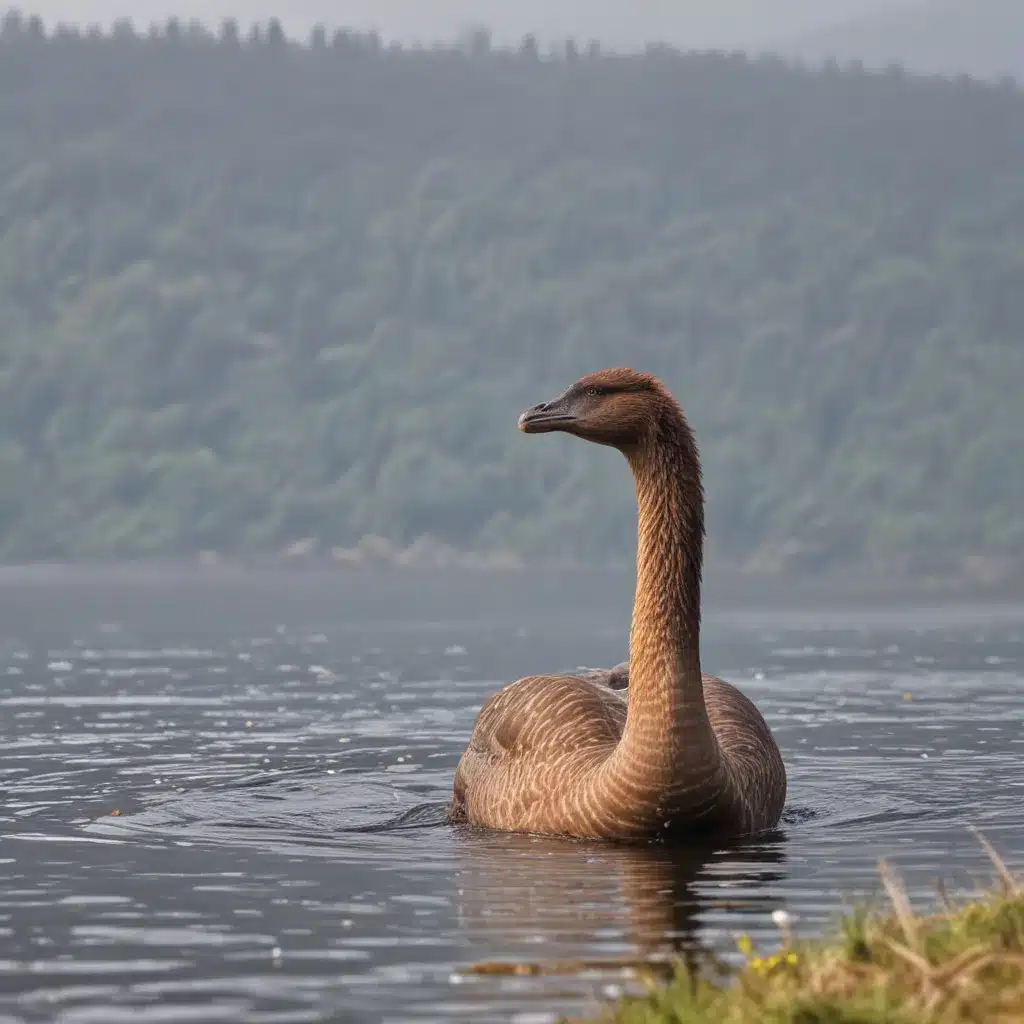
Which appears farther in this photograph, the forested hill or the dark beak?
the forested hill

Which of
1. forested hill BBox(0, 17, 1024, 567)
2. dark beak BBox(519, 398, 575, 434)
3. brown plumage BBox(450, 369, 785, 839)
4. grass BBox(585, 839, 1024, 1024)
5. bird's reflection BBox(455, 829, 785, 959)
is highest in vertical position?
forested hill BBox(0, 17, 1024, 567)

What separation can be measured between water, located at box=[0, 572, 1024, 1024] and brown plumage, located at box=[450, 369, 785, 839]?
27 centimetres

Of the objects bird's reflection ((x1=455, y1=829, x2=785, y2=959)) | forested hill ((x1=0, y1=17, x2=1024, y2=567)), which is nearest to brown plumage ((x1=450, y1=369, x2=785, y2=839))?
bird's reflection ((x1=455, y1=829, x2=785, y2=959))

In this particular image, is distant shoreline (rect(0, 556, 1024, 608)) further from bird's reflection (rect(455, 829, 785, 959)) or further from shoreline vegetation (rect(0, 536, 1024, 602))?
bird's reflection (rect(455, 829, 785, 959))

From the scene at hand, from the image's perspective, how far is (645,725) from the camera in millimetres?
14289

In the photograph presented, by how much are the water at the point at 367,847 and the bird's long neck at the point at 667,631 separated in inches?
21.5

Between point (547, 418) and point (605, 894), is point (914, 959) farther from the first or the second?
point (547, 418)

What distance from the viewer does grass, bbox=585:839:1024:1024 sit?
8250mm

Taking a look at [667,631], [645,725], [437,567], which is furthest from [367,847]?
[437,567]

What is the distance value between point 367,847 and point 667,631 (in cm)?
239

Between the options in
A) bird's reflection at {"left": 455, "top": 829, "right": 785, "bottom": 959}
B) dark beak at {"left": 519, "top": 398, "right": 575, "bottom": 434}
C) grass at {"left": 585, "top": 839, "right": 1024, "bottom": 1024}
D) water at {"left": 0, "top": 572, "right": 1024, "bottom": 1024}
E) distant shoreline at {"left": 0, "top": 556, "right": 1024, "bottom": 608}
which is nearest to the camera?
grass at {"left": 585, "top": 839, "right": 1024, "bottom": 1024}

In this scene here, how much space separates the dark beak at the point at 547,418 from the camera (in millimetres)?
14234

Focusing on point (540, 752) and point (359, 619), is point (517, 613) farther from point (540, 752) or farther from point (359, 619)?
point (540, 752)

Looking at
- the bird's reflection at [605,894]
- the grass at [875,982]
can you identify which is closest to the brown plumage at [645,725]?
the bird's reflection at [605,894]
